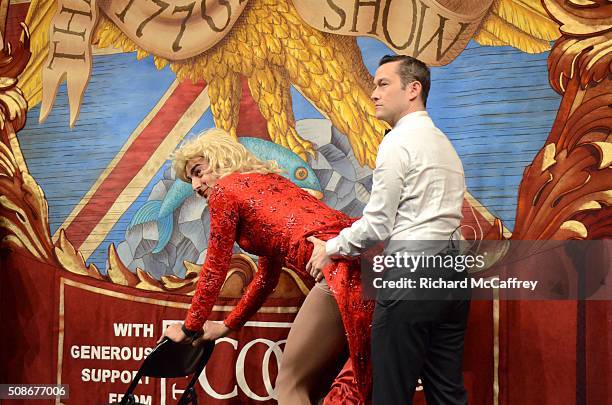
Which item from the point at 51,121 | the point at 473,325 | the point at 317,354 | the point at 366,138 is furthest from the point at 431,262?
the point at 51,121

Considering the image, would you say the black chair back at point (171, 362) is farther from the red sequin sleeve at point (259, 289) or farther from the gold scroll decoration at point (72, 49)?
the gold scroll decoration at point (72, 49)

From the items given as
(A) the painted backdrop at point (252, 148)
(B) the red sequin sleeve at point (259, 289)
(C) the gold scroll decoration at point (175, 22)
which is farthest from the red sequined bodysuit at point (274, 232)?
(C) the gold scroll decoration at point (175, 22)

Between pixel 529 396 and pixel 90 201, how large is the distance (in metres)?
2.42

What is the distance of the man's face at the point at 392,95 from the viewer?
2.96 m

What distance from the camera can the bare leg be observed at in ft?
10.2

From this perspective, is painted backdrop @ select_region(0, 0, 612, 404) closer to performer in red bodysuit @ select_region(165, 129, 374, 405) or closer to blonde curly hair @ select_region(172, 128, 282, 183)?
blonde curly hair @ select_region(172, 128, 282, 183)

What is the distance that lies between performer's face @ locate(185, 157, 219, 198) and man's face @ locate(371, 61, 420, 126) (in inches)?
32.4

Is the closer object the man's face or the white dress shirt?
the white dress shirt

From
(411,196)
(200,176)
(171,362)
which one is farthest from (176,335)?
(411,196)

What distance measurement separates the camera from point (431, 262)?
2.75 meters

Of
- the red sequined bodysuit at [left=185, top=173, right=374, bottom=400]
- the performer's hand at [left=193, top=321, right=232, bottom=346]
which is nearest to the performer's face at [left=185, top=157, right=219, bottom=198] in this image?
the red sequined bodysuit at [left=185, top=173, right=374, bottom=400]

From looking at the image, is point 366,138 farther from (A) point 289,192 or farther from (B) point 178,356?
(B) point 178,356

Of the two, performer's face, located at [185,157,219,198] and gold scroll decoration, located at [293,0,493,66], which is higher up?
gold scroll decoration, located at [293,0,493,66]

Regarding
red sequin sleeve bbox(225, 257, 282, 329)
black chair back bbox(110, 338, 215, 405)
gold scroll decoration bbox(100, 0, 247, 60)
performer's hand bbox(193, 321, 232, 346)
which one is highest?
gold scroll decoration bbox(100, 0, 247, 60)
